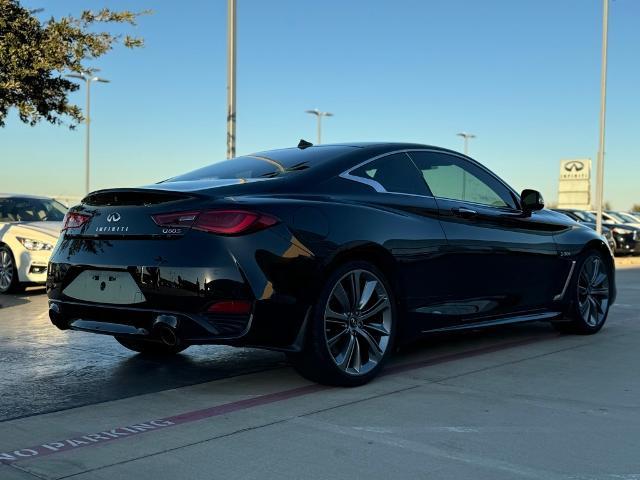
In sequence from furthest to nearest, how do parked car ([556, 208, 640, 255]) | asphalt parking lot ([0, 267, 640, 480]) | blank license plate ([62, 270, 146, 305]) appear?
1. parked car ([556, 208, 640, 255])
2. blank license plate ([62, 270, 146, 305])
3. asphalt parking lot ([0, 267, 640, 480])

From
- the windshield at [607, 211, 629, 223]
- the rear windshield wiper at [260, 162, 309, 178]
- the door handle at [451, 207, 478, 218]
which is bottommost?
the door handle at [451, 207, 478, 218]

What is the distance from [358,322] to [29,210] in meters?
8.46

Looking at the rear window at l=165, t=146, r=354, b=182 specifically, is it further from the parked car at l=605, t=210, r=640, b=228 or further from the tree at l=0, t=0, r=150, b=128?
the parked car at l=605, t=210, r=640, b=228

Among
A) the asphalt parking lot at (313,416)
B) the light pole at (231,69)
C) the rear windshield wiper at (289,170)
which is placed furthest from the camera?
the light pole at (231,69)

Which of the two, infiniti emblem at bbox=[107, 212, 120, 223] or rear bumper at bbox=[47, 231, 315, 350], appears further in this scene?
infiniti emblem at bbox=[107, 212, 120, 223]

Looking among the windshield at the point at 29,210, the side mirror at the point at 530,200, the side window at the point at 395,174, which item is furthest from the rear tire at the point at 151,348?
the windshield at the point at 29,210

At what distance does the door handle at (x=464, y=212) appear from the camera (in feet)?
17.8

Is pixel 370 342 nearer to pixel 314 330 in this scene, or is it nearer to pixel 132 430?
pixel 314 330

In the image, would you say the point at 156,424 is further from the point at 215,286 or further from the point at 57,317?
the point at 57,317

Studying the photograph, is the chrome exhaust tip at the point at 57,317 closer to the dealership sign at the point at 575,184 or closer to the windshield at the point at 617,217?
the windshield at the point at 617,217

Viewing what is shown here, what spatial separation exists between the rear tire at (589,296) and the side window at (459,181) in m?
1.10

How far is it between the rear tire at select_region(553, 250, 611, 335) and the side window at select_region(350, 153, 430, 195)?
6.99 feet

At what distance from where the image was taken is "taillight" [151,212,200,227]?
13.7 feet

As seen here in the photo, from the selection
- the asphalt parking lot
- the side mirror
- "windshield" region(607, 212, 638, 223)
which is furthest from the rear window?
"windshield" region(607, 212, 638, 223)
